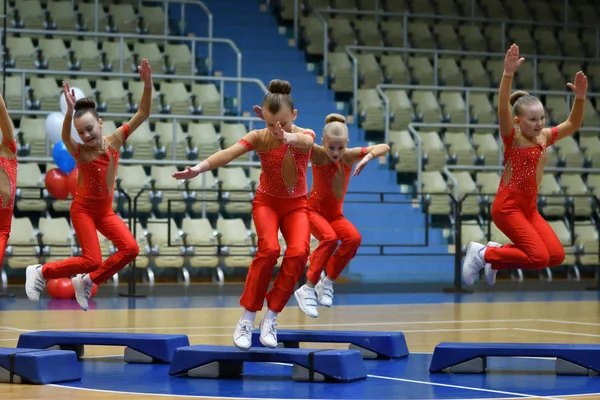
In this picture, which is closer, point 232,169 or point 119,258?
point 119,258

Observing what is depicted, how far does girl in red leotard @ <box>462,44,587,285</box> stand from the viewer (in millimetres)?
8555

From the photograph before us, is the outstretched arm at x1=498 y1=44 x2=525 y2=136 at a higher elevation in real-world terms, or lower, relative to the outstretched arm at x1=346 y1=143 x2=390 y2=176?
higher

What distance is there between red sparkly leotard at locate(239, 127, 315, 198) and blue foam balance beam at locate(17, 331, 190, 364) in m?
1.42

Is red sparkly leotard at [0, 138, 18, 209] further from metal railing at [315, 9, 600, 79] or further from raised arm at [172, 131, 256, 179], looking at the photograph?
metal railing at [315, 9, 600, 79]

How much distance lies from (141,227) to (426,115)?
595cm

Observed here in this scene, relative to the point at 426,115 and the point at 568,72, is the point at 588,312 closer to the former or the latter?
the point at 426,115

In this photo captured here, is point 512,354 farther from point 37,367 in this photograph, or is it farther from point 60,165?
point 60,165

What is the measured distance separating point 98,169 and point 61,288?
238 inches

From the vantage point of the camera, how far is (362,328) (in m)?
11.1

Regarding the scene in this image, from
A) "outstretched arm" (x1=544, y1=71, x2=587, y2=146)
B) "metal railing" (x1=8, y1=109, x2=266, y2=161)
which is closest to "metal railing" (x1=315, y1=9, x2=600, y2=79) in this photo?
"metal railing" (x1=8, y1=109, x2=266, y2=161)

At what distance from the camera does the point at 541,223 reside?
891 centimetres

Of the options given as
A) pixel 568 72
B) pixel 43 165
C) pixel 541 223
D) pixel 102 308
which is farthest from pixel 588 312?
pixel 568 72

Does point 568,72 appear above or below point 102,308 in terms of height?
above

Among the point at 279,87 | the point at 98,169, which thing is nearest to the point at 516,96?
the point at 279,87
